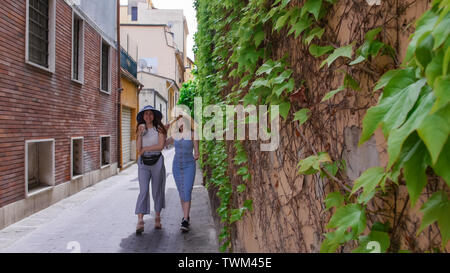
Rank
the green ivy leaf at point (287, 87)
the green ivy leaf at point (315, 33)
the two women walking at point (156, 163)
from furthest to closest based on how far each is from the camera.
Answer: the two women walking at point (156, 163)
the green ivy leaf at point (287, 87)
the green ivy leaf at point (315, 33)

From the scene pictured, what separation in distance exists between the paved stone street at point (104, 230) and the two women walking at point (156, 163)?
1.24ft

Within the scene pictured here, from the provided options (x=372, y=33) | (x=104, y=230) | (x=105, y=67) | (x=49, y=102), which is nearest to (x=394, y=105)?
(x=372, y=33)

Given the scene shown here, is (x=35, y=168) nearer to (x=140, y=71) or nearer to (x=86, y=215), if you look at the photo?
(x=86, y=215)

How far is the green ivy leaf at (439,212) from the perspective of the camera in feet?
2.66

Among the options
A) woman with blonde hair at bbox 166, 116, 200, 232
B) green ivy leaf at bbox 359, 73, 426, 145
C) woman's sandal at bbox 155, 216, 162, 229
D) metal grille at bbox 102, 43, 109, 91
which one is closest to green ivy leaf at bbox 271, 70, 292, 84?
green ivy leaf at bbox 359, 73, 426, 145

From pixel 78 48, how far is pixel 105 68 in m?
3.21

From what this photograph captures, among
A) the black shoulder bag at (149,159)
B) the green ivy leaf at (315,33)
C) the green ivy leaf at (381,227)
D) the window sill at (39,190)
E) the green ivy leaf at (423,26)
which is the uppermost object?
the green ivy leaf at (315,33)

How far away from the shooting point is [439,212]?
83 cm

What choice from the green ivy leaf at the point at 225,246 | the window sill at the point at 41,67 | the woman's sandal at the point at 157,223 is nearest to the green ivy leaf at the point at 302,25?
the green ivy leaf at the point at 225,246

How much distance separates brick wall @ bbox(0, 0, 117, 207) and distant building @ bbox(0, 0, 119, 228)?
17mm

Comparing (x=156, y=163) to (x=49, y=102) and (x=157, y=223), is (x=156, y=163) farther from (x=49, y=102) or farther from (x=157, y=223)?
(x=49, y=102)

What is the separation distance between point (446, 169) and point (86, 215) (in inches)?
283

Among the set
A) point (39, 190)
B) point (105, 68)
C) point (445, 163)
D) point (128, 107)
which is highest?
point (105, 68)

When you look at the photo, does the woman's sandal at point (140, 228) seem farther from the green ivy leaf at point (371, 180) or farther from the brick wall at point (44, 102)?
the green ivy leaf at point (371, 180)
